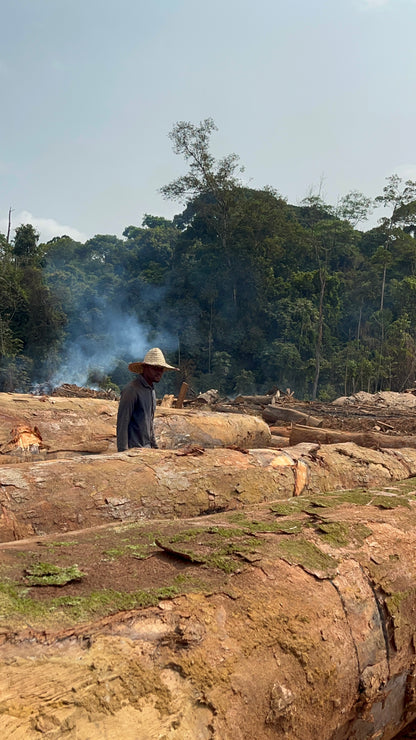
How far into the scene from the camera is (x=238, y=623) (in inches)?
68.3

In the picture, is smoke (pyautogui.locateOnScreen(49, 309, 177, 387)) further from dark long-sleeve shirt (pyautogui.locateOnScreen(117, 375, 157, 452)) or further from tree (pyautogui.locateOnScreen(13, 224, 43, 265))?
dark long-sleeve shirt (pyautogui.locateOnScreen(117, 375, 157, 452))

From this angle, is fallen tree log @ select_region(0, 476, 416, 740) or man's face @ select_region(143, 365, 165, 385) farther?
man's face @ select_region(143, 365, 165, 385)

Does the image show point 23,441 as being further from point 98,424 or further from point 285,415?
point 285,415

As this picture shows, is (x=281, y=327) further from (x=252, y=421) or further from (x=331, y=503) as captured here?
(x=331, y=503)

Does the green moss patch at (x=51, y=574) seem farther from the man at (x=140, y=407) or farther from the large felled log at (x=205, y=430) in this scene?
the large felled log at (x=205, y=430)

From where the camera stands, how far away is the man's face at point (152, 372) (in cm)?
489

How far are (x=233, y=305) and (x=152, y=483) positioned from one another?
24202 mm

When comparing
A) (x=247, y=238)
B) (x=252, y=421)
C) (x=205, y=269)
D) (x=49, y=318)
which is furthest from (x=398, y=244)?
(x=252, y=421)

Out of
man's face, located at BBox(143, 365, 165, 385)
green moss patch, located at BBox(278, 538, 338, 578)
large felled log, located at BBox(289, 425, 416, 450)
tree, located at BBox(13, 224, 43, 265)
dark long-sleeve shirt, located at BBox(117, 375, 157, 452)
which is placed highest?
tree, located at BBox(13, 224, 43, 265)

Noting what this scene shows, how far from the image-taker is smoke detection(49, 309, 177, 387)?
78.1ft

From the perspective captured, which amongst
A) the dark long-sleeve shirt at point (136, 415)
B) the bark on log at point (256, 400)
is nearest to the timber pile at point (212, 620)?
the dark long-sleeve shirt at point (136, 415)

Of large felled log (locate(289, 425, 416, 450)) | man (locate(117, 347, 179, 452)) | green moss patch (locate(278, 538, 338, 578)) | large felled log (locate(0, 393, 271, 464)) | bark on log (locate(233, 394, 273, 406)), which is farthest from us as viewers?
bark on log (locate(233, 394, 273, 406))

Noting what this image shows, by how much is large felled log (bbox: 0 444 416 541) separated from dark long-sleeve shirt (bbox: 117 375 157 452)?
804 millimetres

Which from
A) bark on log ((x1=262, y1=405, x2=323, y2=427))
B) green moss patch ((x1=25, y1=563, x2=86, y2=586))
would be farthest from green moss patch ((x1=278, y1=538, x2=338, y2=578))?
bark on log ((x1=262, y1=405, x2=323, y2=427))
